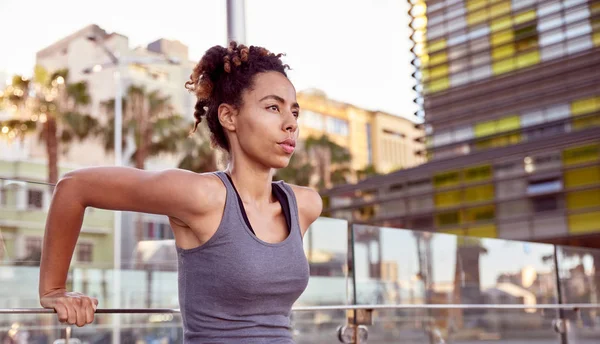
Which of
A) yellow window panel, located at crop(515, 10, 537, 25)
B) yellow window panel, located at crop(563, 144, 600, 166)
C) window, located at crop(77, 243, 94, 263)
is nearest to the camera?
window, located at crop(77, 243, 94, 263)

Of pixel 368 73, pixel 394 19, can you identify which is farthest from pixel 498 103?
pixel 368 73

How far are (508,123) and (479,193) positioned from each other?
302 cm

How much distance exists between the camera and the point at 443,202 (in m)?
31.5

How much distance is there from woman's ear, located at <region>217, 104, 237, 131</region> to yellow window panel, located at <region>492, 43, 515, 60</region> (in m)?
29.2

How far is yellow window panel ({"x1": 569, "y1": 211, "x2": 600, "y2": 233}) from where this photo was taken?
27109mm

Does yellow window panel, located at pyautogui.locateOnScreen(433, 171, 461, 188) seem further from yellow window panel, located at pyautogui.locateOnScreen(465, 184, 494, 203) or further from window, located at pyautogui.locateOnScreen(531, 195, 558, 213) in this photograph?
window, located at pyautogui.locateOnScreen(531, 195, 558, 213)

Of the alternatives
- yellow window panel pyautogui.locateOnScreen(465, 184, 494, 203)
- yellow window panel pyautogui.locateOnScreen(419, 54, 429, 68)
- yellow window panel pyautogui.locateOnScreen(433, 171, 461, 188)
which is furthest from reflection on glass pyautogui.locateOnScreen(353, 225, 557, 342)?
yellow window panel pyautogui.locateOnScreen(419, 54, 429, 68)

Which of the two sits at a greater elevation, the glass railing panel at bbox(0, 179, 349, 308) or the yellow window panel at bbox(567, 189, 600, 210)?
the yellow window panel at bbox(567, 189, 600, 210)

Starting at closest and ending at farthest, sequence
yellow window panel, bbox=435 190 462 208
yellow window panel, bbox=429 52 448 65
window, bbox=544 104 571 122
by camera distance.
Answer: window, bbox=544 104 571 122 → yellow window panel, bbox=435 190 462 208 → yellow window panel, bbox=429 52 448 65

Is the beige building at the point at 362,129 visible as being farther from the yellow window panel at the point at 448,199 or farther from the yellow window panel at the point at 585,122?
the yellow window panel at the point at 585,122

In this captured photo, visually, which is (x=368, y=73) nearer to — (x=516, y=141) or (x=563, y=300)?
(x=516, y=141)

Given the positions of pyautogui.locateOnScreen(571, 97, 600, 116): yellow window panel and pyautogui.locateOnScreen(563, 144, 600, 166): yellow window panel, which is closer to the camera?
pyautogui.locateOnScreen(571, 97, 600, 116): yellow window panel

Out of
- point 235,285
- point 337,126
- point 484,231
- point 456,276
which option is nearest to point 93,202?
point 235,285

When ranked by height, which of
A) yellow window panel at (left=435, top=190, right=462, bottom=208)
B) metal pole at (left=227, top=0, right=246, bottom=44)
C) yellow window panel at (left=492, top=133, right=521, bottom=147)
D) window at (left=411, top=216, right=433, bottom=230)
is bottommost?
metal pole at (left=227, top=0, right=246, bottom=44)
